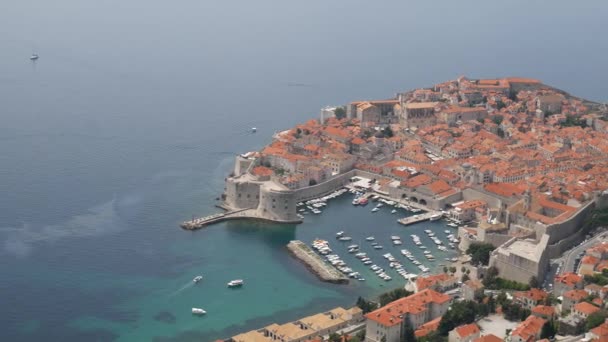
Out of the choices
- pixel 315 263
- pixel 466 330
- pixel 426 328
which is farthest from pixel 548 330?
pixel 315 263

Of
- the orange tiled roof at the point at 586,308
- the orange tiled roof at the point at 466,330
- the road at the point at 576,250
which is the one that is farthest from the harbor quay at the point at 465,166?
the orange tiled roof at the point at 466,330

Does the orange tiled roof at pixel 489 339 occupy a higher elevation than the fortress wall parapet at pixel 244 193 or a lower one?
higher

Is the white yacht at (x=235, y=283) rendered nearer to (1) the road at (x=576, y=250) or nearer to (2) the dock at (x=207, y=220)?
(2) the dock at (x=207, y=220)

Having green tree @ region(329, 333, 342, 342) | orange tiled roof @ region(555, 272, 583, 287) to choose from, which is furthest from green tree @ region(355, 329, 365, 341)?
orange tiled roof @ region(555, 272, 583, 287)

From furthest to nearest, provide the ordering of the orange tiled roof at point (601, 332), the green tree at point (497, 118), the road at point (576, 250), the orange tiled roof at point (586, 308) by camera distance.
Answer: the green tree at point (497, 118), the road at point (576, 250), the orange tiled roof at point (586, 308), the orange tiled roof at point (601, 332)

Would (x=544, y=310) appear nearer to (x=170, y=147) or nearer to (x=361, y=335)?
(x=361, y=335)
